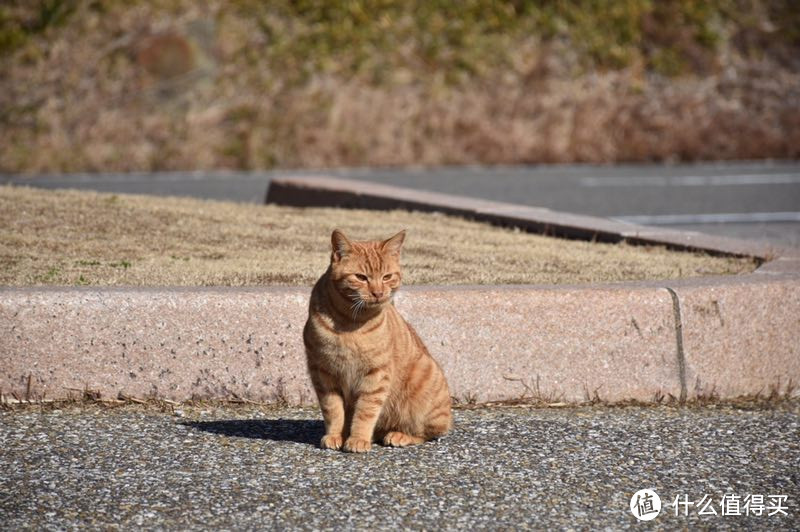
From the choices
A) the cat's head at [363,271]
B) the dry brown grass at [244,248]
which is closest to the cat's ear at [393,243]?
the cat's head at [363,271]

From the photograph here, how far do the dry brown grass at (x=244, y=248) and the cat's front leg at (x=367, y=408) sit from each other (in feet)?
3.64

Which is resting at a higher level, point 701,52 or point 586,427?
point 701,52

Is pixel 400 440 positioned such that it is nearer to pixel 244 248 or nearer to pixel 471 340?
pixel 471 340

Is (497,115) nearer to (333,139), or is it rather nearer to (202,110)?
(333,139)

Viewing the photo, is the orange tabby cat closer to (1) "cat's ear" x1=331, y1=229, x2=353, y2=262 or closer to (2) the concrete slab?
(1) "cat's ear" x1=331, y1=229, x2=353, y2=262

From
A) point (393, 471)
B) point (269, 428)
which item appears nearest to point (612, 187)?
point (269, 428)

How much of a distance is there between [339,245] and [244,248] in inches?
76.7

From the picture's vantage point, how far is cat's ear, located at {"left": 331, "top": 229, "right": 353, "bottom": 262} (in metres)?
3.91

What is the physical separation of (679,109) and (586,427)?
397 inches

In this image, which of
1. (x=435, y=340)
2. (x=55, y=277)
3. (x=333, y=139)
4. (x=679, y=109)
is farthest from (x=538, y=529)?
→ (x=679, y=109)

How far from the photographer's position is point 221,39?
13320mm

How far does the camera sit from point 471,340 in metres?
4.52

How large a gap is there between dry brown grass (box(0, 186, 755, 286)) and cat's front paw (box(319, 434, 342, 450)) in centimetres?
112

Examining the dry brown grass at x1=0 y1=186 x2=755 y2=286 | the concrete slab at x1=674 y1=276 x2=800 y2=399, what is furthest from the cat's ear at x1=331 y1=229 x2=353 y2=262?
the concrete slab at x1=674 y1=276 x2=800 y2=399
